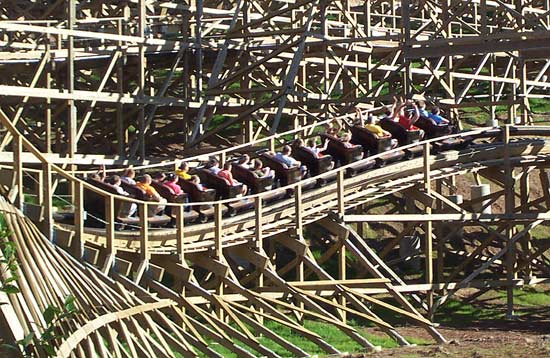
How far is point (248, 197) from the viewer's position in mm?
23109

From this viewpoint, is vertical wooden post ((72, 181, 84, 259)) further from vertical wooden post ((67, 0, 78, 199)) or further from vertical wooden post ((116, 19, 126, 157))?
vertical wooden post ((116, 19, 126, 157))

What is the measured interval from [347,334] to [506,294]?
24.4 ft

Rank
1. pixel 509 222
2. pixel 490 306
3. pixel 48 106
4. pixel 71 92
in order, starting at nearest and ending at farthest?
1. pixel 509 222
2. pixel 490 306
3. pixel 71 92
4. pixel 48 106

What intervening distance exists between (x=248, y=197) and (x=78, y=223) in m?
3.73

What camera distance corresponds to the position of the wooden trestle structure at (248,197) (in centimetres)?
1928

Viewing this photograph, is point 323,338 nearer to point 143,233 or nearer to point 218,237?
point 218,237

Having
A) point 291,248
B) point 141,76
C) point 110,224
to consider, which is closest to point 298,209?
point 291,248

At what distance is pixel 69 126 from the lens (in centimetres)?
2889

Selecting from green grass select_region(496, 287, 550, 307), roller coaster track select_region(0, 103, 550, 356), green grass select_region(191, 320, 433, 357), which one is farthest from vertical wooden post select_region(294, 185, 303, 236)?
green grass select_region(496, 287, 550, 307)

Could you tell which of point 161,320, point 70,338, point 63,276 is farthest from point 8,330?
point 161,320

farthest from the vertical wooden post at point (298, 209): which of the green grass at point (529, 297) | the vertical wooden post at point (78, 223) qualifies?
the green grass at point (529, 297)

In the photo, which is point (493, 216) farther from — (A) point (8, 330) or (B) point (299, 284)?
(A) point (8, 330)

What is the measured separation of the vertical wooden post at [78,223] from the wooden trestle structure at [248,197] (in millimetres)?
32

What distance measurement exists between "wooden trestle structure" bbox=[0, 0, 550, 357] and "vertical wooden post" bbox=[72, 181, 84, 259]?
32 millimetres
